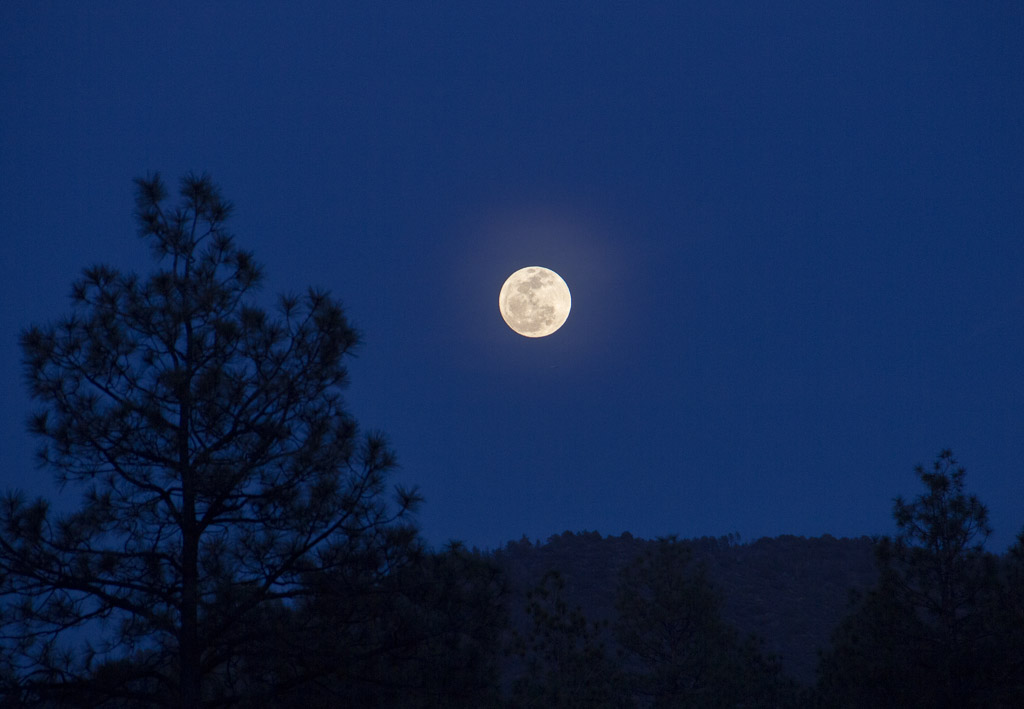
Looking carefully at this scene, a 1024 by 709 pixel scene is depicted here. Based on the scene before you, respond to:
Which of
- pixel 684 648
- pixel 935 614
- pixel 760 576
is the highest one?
pixel 760 576

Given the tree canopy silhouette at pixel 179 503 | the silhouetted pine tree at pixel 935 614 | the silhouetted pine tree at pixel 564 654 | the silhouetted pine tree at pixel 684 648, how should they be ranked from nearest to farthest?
Result: the tree canopy silhouette at pixel 179 503
the silhouetted pine tree at pixel 935 614
the silhouetted pine tree at pixel 564 654
the silhouetted pine tree at pixel 684 648

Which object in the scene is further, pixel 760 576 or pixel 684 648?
pixel 760 576

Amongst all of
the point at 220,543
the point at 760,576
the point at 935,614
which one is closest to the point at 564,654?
the point at 935,614

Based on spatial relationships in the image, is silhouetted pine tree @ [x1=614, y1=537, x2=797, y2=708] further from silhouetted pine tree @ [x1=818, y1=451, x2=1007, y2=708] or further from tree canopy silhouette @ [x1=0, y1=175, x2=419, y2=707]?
tree canopy silhouette @ [x1=0, y1=175, x2=419, y2=707]

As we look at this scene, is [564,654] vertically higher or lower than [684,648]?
lower

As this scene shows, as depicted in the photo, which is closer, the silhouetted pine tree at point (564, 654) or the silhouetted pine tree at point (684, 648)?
the silhouetted pine tree at point (564, 654)

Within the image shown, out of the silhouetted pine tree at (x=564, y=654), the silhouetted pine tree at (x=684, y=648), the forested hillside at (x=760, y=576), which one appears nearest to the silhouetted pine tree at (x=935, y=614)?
the silhouetted pine tree at (x=564, y=654)

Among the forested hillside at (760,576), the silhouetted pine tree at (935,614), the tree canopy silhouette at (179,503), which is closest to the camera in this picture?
the tree canopy silhouette at (179,503)

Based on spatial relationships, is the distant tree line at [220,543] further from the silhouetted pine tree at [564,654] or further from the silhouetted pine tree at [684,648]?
the silhouetted pine tree at [684,648]

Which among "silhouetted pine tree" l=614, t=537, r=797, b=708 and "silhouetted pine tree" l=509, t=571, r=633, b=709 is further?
"silhouetted pine tree" l=614, t=537, r=797, b=708

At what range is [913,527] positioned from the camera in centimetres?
1500

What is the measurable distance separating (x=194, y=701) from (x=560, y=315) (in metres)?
35.7

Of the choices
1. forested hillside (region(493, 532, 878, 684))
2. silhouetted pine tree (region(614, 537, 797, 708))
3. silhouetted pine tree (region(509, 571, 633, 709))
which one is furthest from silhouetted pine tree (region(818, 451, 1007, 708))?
forested hillside (region(493, 532, 878, 684))

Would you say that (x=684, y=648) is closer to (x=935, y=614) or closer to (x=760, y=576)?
(x=935, y=614)
